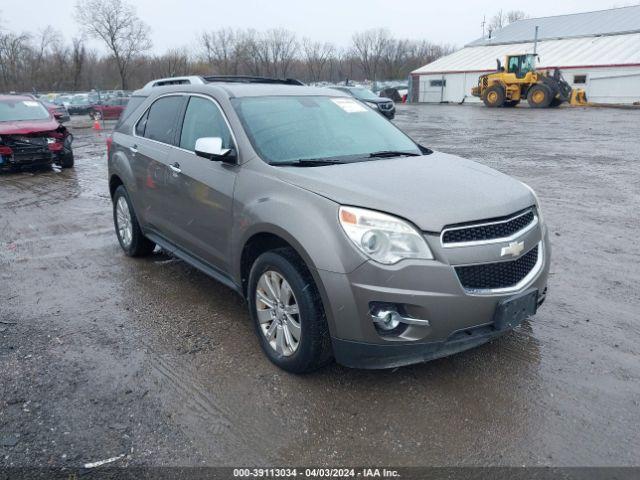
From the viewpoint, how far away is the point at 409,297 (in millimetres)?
2762

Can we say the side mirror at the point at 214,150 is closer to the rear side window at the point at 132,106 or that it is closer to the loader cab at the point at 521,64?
the rear side window at the point at 132,106

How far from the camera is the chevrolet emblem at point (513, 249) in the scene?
2967 mm

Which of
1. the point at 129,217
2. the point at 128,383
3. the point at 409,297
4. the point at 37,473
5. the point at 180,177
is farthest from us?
the point at 129,217

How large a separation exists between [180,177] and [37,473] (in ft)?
7.80

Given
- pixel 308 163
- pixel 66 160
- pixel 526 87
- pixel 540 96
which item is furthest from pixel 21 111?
pixel 526 87

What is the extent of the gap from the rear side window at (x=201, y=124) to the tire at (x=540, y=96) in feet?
97.7

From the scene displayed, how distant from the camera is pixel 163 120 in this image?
15.9ft

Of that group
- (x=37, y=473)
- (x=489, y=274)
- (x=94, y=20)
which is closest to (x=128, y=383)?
(x=37, y=473)

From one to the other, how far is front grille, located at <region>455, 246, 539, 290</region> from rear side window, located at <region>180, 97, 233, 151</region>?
76.6 inches

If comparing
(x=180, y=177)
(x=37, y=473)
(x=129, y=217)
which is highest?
(x=180, y=177)

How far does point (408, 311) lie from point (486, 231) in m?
0.65

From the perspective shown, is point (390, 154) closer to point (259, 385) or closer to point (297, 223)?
point (297, 223)

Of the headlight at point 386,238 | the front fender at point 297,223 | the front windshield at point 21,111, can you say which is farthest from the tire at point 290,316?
the front windshield at point 21,111

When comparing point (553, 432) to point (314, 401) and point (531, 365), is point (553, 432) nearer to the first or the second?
point (531, 365)
